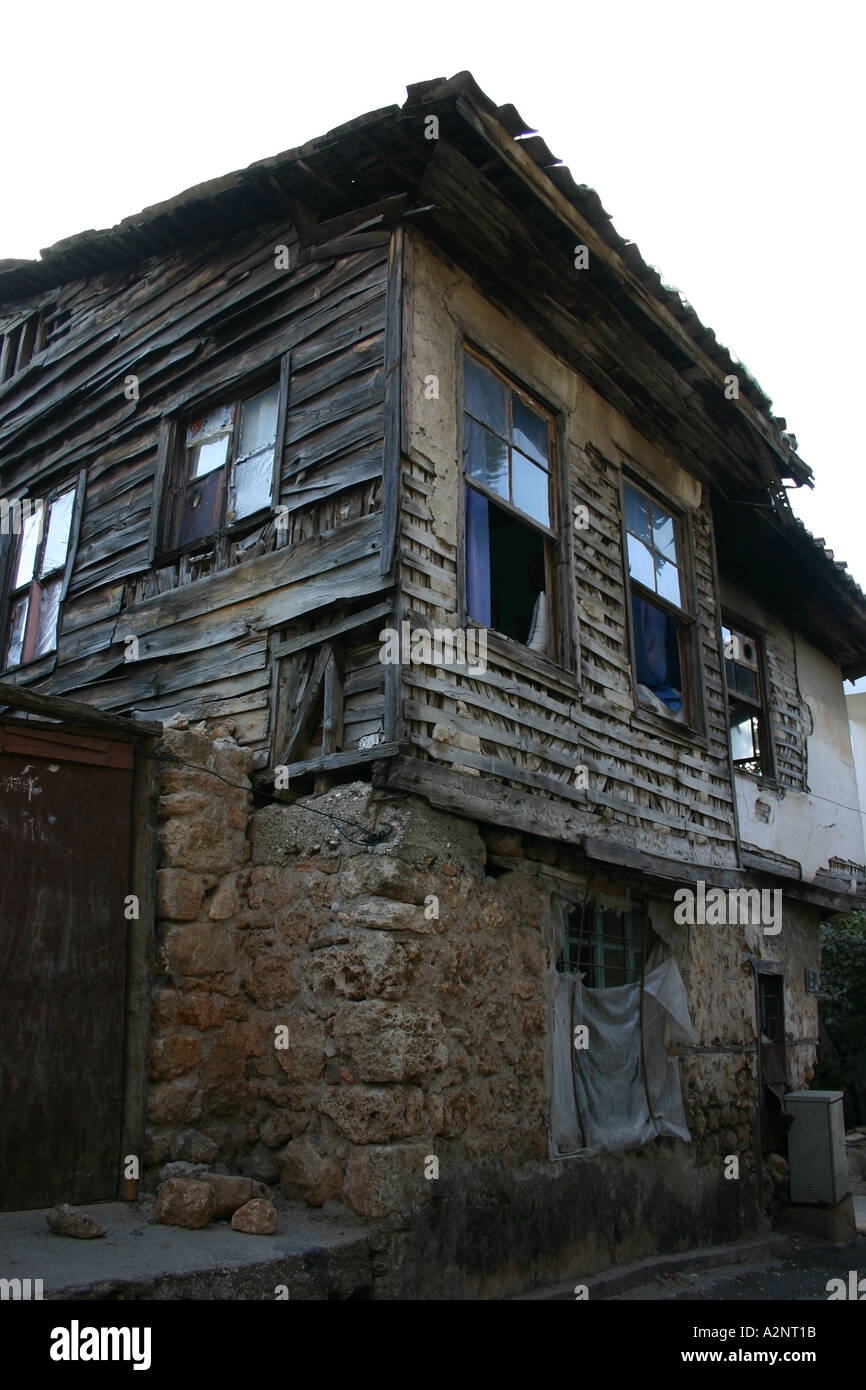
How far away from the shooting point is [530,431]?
7.21 meters

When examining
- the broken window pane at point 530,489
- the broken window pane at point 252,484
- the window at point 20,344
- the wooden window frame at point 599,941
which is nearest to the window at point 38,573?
the window at point 20,344

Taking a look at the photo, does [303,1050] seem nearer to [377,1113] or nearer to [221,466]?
[377,1113]

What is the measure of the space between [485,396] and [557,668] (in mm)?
1851

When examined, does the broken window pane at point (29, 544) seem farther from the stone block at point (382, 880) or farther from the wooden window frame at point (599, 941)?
the wooden window frame at point (599, 941)

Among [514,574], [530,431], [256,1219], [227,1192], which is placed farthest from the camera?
[514,574]

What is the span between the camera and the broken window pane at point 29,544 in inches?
340

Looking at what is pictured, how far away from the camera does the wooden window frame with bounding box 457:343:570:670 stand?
616cm

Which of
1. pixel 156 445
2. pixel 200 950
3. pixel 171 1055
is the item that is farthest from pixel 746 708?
pixel 171 1055

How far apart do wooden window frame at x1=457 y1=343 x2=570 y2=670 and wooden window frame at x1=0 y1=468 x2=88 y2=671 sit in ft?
11.2

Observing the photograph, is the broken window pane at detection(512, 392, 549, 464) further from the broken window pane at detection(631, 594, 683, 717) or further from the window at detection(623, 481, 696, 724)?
the broken window pane at detection(631, 594, 683, 717)

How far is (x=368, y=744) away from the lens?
17.6 feet
